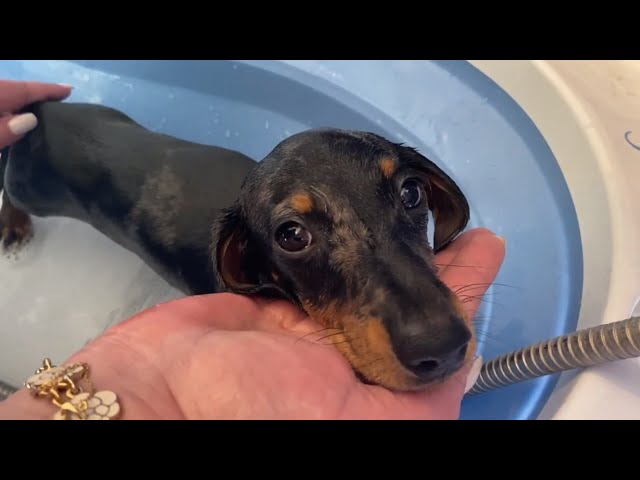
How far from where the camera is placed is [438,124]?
3461 millimetres

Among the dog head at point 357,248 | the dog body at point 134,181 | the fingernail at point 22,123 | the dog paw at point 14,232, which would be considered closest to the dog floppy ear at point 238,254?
the dog head at point 357,248

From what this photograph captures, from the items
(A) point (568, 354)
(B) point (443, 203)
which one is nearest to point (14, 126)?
(B) point (443, 203)

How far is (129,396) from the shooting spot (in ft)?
4.70

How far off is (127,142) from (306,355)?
197 centimetres

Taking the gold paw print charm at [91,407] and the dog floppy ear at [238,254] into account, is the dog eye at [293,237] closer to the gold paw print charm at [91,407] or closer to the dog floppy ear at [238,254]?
the dog floppy ear at [238,254]

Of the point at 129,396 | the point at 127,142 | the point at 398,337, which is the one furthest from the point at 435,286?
the point at 127,142

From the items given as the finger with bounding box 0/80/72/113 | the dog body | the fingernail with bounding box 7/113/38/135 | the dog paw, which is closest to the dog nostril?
the dog body

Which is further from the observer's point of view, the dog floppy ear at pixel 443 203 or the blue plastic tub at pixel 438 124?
the blue plastic tub at pixel 438 124

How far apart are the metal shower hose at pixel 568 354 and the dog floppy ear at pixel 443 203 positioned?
528 millimetres

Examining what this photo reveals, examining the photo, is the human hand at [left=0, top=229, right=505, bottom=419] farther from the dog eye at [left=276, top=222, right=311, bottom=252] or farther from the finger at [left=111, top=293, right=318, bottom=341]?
the dog eye at [left=276, top=222, right=311, bottom=252]

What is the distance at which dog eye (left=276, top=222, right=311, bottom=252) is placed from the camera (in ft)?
6.29

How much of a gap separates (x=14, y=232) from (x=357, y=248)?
9.35ft

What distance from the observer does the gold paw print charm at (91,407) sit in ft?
4.27
